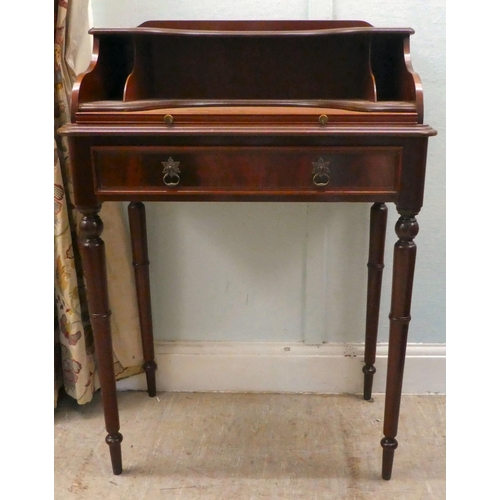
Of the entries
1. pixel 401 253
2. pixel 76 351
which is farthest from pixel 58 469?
pixel 401 253

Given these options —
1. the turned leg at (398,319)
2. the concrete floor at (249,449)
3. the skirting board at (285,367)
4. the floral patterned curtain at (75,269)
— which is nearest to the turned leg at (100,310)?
the concrete floor at (249,449)

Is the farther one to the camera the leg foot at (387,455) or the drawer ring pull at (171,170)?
the leg foot at (387,455)

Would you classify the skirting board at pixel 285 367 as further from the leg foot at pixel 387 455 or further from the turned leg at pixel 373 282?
the leg foot at pixel 387 455

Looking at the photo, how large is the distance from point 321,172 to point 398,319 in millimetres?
380

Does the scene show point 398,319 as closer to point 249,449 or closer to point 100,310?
point 249,449

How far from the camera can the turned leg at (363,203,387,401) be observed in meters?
1.51

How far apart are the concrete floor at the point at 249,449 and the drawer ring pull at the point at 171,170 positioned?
76cm

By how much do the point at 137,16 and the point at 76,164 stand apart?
603 mm

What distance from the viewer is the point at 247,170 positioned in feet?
3.64

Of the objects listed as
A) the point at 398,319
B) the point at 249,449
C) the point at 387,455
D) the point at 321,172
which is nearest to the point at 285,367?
the point at 249,449

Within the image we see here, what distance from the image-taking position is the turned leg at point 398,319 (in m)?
1.15

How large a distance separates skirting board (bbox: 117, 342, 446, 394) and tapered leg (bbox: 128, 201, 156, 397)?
0.17ft

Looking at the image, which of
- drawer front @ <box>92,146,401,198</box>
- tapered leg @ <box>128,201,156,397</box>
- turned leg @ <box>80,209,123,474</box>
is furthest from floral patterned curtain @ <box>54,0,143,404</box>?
drawer front @ <box>92,146,401,198</box>

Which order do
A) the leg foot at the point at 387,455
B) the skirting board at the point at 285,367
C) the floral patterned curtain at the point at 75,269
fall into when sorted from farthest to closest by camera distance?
the skirting board at the point at 285,367, the floral patterned curtain at the point at 75,269, the leg foot at the point at 387,455
